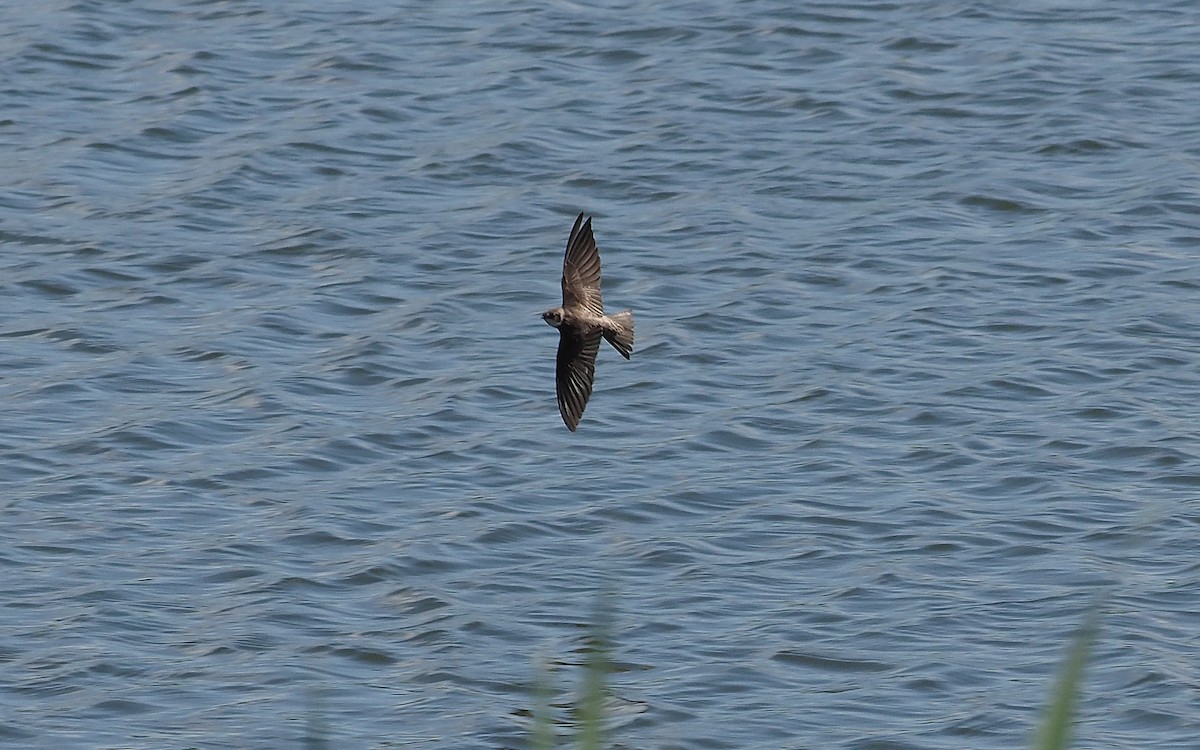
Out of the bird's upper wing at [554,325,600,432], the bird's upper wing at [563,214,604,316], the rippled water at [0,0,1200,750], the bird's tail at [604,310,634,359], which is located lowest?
the rippled water at [0,0,1200,750]

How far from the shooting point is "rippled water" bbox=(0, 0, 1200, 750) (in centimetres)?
732

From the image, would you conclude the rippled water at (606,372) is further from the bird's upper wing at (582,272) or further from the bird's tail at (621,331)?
the bird's upper wing at (582,272)

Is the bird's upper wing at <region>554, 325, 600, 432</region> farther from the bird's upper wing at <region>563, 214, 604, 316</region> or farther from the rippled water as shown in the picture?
the rippled water

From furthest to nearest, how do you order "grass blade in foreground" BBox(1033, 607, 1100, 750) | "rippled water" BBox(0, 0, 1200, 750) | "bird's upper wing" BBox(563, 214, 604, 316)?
1. "bird's upper wing" BBox(563, 214, 604, 316)
2. "rippled water" BBox(0, 0, 1200, 750)
3. "grass blade in foreground" BBox(1033, 607, 1100, 750)

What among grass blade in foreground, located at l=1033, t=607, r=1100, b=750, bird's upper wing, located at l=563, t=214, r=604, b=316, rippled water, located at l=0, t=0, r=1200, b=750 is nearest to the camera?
grass blade in foreground, located at l=1033, t=607, r=1100, b=750

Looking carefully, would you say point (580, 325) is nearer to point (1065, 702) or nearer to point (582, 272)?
point (582, 272)

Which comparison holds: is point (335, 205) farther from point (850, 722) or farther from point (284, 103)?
point (850, 722)

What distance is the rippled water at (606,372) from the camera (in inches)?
288

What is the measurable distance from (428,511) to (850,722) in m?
2.23

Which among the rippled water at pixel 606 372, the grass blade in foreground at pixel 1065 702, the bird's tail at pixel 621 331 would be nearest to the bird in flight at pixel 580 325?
the bird's tail at pixel 621 331

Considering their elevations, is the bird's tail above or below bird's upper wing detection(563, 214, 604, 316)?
below

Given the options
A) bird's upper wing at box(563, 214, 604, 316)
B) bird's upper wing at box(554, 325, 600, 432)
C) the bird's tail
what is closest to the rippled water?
bird's upper wing at box(554, 325, 600, 432)

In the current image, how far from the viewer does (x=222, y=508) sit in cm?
854

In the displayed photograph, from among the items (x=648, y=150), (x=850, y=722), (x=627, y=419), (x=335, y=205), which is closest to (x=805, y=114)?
(x=648, y=150)
